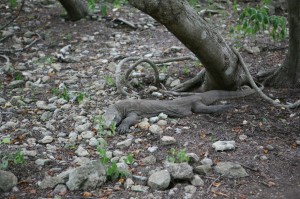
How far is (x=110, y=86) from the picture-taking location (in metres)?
5.93

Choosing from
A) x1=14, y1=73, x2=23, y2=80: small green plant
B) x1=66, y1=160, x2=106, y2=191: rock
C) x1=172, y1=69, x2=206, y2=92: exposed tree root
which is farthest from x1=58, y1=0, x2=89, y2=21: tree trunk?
x1=66, y1=160, x2=106, y2=191: rock

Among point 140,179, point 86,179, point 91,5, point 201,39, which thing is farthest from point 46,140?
point 91,5

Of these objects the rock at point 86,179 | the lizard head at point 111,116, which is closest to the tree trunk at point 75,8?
the lizard head at point 111,116

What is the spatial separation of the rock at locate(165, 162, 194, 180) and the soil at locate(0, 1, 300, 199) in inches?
2.4

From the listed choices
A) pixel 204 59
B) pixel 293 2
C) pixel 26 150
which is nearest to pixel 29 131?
pixel 26 150

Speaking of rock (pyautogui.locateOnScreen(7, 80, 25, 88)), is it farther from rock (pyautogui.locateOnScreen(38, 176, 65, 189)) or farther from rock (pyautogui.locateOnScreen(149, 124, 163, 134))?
rock (pyautogui.locateOnScreen(38, 176, 65, 189))

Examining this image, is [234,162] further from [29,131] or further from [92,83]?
[92,83]

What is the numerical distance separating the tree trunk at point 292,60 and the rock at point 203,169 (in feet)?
7.89

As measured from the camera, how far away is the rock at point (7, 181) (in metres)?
3.42

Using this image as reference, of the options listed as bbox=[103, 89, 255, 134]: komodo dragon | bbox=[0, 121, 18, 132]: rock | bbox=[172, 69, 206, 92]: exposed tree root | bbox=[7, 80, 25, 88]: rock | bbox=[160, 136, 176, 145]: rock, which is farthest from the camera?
bbox=[7, 80, 25, 88]: rock

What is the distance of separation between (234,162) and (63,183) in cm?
138

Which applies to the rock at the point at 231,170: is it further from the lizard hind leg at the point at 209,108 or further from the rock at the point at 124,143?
the lizard hind leg at the point at 209,108

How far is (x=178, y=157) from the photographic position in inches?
147

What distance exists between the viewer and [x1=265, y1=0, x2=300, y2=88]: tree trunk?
5.18 m
